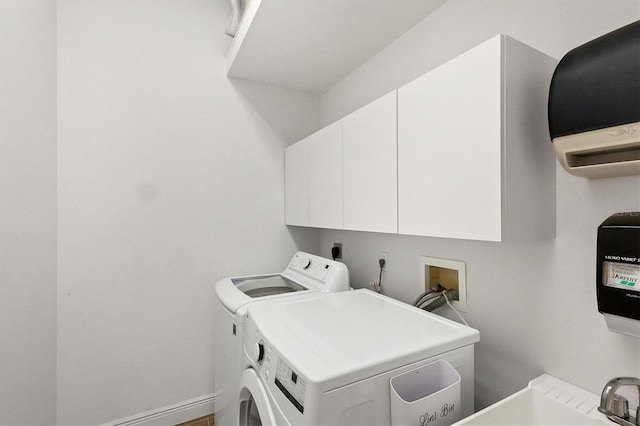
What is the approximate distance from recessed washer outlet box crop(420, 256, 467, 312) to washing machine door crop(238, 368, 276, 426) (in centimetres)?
91

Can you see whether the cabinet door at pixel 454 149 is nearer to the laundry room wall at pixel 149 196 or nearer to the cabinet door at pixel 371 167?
the cabinet door at pixel 371 167

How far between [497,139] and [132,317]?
213 cm

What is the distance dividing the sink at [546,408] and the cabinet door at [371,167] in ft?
2.21

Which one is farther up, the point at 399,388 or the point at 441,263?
the point at 441,263

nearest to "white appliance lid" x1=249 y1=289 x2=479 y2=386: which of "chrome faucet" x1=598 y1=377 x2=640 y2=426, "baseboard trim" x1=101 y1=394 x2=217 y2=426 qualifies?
"chrome faucet" x1=598 y1=377 x2=640 y2=426

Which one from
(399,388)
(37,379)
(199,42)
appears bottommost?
(37,379)

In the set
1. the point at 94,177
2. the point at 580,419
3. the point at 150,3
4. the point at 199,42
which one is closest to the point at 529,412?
the point at 580,419

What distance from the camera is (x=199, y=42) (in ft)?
6.56

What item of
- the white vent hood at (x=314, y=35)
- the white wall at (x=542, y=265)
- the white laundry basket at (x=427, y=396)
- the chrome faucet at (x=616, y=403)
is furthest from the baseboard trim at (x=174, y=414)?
the white vent hood at (x=314, y=35)

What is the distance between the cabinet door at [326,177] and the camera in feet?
5.33

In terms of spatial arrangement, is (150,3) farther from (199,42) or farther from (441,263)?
(441,263)

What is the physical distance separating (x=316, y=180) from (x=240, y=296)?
0.82 metres

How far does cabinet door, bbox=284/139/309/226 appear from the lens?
1986 mm

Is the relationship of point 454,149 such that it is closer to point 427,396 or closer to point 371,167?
point 371,167
